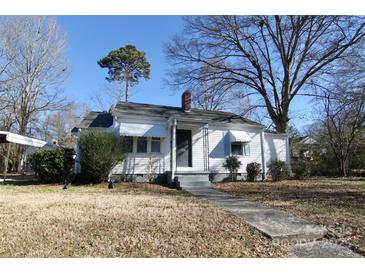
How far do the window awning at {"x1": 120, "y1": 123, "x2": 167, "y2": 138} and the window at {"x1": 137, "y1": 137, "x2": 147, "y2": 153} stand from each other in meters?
0.77

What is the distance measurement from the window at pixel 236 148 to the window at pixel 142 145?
5311mm

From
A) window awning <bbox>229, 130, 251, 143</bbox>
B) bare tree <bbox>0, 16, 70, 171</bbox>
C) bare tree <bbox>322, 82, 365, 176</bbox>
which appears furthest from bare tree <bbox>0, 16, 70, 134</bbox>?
bare tree <bbox>322, 82, 365, 176</bbox>

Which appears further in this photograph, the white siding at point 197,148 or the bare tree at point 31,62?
the bare tree at point 31,62

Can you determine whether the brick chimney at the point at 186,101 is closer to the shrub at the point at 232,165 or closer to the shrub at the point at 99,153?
the shrub at the point at 232,165

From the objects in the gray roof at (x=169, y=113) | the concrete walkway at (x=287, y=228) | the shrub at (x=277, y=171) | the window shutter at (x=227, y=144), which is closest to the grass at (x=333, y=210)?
the concrete walkway at (x=287, y=228)

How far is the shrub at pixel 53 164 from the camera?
1215 centimetres

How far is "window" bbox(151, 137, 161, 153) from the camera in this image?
1366 cm

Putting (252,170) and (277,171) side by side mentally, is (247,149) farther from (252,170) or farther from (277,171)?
(277,171)

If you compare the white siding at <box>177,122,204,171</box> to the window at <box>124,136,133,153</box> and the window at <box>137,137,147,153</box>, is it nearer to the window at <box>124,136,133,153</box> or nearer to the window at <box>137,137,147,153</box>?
the window at <box>137,137,147,153</box>

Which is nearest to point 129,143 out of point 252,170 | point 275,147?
point 252,170

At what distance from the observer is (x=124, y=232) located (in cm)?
463

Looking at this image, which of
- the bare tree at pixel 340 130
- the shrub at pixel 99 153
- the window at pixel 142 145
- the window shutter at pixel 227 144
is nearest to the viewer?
the shrub at pixel 99 153

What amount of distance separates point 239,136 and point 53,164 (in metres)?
10.1

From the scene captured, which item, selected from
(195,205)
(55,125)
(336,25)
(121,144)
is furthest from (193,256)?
(55,125)
